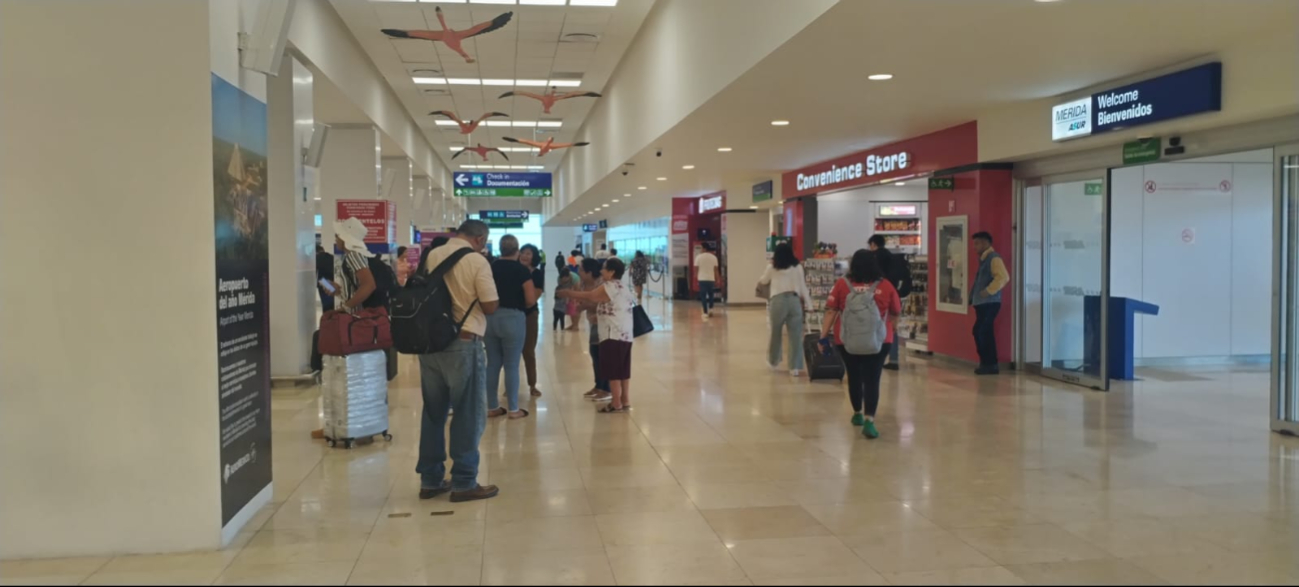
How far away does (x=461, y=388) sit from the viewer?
203 inches

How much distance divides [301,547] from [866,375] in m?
4.21

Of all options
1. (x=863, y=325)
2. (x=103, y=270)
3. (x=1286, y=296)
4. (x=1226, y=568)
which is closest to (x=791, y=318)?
(x=863, y=325)

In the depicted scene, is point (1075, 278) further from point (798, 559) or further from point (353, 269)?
point (353, 269)

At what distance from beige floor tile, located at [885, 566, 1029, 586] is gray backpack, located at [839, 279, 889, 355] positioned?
3.00 metres

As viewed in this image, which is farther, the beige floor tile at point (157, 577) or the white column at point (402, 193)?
the white column at point (402, 193)

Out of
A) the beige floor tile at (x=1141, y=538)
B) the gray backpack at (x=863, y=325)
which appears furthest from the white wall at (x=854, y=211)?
the beige floor tile at (x=1141, y=538)

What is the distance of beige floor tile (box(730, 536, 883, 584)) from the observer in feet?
12.8

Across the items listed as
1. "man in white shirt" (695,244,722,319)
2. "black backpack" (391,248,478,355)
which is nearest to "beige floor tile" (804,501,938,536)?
"black backpack" (391,248,478,355)

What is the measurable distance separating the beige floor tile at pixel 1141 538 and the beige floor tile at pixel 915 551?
64cm

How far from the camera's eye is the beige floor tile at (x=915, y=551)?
4.01 m

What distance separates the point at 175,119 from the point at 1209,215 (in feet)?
36.2

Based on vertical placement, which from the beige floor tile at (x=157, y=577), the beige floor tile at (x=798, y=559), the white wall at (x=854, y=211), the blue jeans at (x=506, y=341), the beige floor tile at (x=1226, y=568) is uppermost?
the white wall at (x=854, y=211)

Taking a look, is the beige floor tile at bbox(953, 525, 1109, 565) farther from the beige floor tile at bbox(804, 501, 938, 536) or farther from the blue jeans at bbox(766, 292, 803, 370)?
the blue jeans at bbox(766, 292, 803, 370)

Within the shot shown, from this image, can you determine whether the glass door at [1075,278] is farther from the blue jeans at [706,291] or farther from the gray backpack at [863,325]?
the blue jeans at [706,291]
